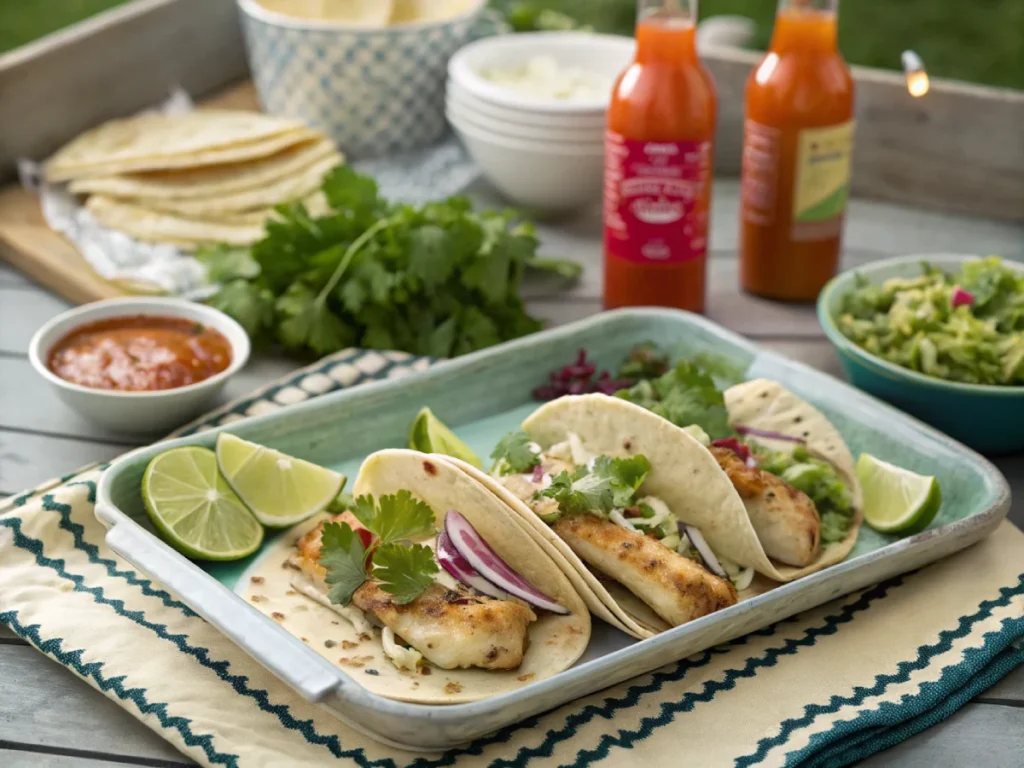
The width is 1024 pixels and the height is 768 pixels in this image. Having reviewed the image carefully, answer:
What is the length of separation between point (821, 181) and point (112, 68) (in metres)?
2.46

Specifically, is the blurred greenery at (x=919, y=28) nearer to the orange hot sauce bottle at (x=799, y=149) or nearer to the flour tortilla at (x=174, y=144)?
the flour tortilla at (x=174, y=144)

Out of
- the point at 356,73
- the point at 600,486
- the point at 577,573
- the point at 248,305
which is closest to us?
the point at 577,573

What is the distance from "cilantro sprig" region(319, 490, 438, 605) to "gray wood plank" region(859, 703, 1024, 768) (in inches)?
31.3

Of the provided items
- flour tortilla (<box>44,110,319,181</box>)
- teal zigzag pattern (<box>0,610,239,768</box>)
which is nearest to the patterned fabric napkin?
teal zigzag pattern (<box>0,610,239,768</box>)

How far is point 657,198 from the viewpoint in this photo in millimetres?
3314

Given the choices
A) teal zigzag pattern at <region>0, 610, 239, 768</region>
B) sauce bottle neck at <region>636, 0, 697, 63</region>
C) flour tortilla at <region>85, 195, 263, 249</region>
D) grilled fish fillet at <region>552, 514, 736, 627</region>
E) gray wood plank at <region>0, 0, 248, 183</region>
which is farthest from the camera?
gray wood plank at <region>0, 0, 248, 183</region>

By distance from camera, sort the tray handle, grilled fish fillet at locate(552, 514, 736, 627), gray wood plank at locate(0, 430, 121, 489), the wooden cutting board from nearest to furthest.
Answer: the tray handle, grilled fish fillet at locate(552, 514, 736, 627), gray wood plank at locate(0, 430, 121, 489), the wooden cutting board

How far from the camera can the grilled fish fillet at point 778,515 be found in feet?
8.07

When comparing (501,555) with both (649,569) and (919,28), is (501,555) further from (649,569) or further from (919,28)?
(919,28)

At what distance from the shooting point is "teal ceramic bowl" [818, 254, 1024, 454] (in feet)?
9.11

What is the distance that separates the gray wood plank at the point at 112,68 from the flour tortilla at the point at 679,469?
234 cm

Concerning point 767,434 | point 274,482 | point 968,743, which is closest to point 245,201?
point 274,482

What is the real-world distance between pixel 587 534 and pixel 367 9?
2.70m

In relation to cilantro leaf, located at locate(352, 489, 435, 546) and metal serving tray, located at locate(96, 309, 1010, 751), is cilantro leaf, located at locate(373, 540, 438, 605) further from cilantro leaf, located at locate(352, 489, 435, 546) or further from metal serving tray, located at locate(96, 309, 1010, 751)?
metal serving tray, located at locate(96, 309, 1010, 751)
